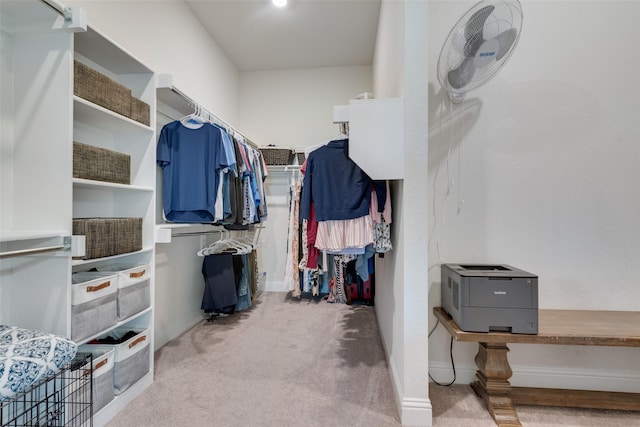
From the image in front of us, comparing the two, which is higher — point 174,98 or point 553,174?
point 174,98

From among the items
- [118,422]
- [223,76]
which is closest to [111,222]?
[118,422]

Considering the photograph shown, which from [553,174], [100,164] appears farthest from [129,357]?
[553,174]

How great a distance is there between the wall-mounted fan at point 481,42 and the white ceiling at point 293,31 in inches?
61.7

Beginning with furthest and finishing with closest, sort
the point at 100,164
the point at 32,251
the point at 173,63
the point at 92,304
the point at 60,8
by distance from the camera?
the point at 173,63
the point at 100,164
the point at 92,304
the point at 60,8
the point at 32,251

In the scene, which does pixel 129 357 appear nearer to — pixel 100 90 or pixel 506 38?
pixel 100 90

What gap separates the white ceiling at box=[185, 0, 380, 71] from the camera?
268cm

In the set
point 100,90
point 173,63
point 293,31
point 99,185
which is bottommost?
point 99,185

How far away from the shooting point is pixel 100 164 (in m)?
1.47

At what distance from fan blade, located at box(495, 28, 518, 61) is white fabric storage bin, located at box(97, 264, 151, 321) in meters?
2.30

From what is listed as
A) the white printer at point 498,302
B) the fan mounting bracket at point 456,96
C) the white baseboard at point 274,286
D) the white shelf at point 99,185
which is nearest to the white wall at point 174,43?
the white shelf at point 99,185

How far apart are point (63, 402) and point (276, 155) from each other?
289 cm

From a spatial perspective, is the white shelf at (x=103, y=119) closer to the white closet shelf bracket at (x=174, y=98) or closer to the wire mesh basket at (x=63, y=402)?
the white closet shelf bracket at (x=174, y=98)

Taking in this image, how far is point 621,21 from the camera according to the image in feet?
5.97

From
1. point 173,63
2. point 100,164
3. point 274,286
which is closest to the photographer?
point 100,164
